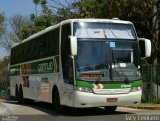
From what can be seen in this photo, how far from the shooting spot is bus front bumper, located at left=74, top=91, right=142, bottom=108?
16.9 meters

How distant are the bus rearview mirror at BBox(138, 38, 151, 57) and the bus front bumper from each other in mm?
1696

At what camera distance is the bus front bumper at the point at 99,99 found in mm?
16875

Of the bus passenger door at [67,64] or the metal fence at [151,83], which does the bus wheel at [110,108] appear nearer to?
the bus passenger door at [67,64]

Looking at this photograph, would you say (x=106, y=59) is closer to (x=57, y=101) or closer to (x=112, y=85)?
(x=112, y=85)

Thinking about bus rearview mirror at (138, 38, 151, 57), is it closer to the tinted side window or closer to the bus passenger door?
the bus passenger door

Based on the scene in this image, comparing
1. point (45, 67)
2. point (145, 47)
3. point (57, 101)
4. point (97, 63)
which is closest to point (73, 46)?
point (97, 63)

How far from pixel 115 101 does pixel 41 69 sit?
576cm

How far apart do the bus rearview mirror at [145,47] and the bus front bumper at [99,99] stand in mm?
1696

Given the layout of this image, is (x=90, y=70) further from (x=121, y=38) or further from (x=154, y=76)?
(x=154, y=76)

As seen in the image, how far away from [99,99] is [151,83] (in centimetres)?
894

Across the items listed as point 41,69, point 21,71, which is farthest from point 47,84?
point 21,71

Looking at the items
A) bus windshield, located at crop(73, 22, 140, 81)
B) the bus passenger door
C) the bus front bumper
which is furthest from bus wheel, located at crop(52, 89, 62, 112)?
bus windshield, located at crop(73, 22, 140, 81)

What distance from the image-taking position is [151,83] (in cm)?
2539

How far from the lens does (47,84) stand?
21.1m
